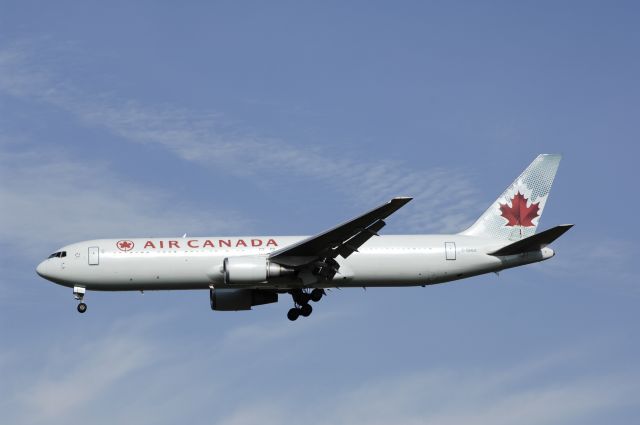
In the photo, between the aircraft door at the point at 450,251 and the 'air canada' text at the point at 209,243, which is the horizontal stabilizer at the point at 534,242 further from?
the 'air canada' text at the point at 209,243

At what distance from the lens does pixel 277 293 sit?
42.3m

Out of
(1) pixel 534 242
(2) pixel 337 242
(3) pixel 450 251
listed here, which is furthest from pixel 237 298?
(1) pixel 534 242

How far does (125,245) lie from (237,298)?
5074 mm

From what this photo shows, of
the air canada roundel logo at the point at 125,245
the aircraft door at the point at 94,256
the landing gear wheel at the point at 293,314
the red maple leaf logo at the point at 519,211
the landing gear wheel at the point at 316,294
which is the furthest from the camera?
the red maple leaf logo at the point at 519,211

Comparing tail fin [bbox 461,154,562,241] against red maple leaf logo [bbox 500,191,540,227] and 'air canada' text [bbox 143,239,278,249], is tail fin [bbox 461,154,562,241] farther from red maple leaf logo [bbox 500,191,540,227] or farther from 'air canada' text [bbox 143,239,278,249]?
'air canada' text [bbox 143,239,278,249]

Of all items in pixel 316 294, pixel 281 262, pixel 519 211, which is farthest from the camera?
pixel 519 211

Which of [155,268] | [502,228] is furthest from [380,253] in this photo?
[155,268]

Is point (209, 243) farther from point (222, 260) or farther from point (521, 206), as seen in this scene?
point (521, 206)

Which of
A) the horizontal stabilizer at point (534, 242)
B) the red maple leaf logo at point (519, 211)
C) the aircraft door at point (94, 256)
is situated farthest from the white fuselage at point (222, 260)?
the red maple leaf logo at point (519, 211)

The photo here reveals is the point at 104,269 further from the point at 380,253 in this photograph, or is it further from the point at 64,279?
the point at 380,253

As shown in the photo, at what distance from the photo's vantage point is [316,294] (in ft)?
136

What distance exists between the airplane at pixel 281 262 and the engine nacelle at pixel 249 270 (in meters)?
0.04

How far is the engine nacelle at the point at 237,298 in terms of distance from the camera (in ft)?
138

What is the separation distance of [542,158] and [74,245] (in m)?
20.1
